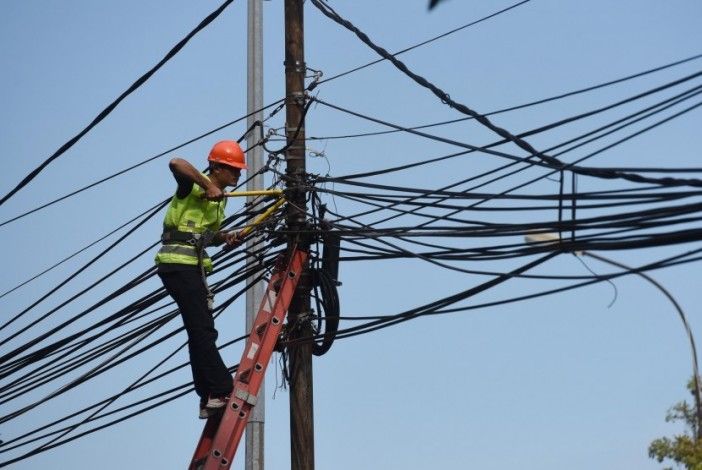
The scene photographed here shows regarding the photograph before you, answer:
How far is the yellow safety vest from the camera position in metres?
8.70

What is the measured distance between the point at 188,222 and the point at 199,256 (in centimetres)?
25

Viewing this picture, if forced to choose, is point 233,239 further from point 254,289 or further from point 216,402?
point 254,289

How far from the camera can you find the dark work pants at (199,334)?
8508 millimetres

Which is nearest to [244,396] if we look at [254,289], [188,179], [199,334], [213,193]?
[199,334]

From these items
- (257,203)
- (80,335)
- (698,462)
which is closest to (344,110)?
(257,203)

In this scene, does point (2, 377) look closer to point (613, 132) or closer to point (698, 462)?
point (613, 132)

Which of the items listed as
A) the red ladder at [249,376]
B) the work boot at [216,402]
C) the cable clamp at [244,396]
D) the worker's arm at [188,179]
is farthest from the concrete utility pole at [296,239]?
the worker's arm at [188,179]

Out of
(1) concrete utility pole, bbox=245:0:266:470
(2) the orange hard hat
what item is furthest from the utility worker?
(1) concrete utility pole, bbox=245:0:266:470

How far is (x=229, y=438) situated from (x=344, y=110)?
8.59 ft

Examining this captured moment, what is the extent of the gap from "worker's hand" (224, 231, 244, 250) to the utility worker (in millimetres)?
147

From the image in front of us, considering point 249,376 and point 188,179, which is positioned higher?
point 188,179

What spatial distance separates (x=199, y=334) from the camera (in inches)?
335

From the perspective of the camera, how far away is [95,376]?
35.4 ft

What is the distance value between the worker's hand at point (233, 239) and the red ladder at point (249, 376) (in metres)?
0.34
